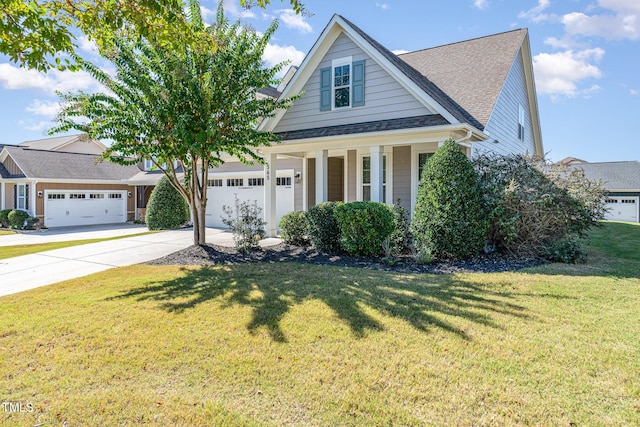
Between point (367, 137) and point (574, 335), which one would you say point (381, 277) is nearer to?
point (574, 335)

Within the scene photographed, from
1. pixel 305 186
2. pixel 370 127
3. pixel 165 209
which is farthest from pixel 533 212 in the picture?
pixel 165 209

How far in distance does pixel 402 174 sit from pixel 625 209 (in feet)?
86.9

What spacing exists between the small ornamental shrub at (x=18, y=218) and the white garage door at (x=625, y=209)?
130 feet

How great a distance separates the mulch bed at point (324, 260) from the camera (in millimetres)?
7566

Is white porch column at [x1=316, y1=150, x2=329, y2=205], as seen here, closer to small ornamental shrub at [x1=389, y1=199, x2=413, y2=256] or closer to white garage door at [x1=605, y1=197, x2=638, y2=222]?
small ornamental shrub at [x1=389, y1=199, x2=413, y2=256]


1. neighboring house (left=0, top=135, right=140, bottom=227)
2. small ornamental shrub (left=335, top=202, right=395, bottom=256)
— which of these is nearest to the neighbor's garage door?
neighboring house (left=0, top=135, right=140, bottom=227)

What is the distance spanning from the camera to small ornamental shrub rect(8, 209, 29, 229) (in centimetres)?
2016

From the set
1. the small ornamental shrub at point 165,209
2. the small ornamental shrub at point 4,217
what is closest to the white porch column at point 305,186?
the small ornamental shrub at point 165,209

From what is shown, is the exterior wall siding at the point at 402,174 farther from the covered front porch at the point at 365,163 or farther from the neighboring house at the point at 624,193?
the neighboring house at the point at 624,193

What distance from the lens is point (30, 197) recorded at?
21.1m

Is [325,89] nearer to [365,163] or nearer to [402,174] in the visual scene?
[365,163]

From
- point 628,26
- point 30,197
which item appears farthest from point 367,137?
point 30,197

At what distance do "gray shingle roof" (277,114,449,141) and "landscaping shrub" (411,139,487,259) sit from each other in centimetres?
146

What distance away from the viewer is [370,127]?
10.3 m
